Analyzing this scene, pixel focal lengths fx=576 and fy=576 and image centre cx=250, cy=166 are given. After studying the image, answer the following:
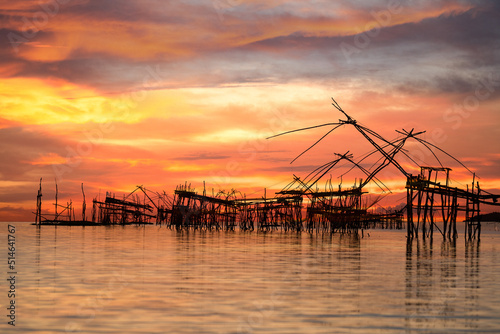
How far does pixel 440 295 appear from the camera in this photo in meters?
13.9

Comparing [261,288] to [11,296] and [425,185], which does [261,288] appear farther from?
[425,185]

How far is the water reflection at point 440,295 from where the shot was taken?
421 inches

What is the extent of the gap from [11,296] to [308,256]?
1483 cm

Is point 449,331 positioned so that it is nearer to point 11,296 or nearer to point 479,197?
point 11,296

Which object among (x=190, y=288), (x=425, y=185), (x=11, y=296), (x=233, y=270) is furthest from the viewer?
(x=425, y=185)

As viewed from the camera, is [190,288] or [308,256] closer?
[190,288]

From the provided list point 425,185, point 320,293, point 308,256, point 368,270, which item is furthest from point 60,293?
point 425,185

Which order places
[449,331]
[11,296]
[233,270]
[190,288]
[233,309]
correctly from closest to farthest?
[449,331] < [233,309] < [11,296] < [190,288] < [233,270]

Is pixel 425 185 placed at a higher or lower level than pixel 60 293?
higher

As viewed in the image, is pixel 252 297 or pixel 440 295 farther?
pixel 440 295

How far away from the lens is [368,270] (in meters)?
19.4

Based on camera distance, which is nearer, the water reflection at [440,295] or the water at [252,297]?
the water at [252,297]

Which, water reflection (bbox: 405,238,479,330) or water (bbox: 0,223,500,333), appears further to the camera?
water reflection (bbox: 405,238,479,330)

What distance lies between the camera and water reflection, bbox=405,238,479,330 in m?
10.7
